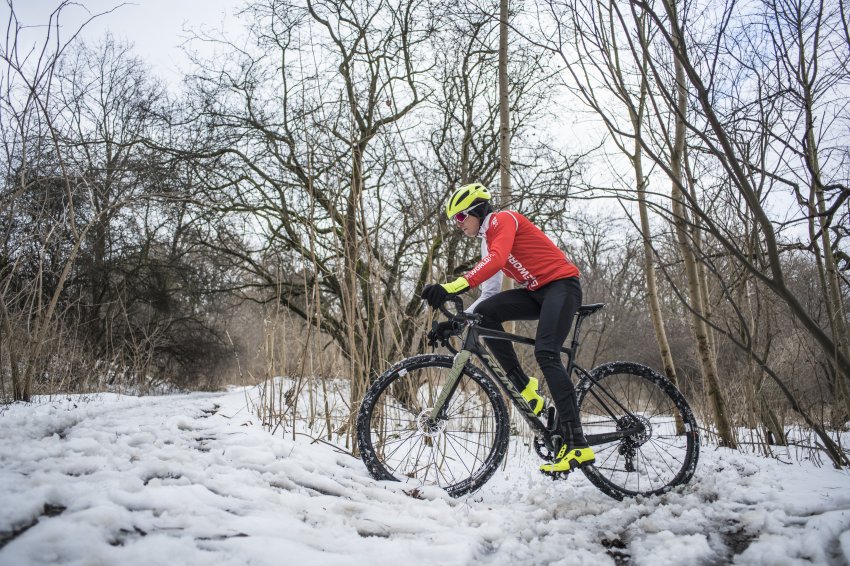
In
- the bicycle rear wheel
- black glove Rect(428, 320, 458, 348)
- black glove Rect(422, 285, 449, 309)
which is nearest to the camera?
black glove Rect(422, 285, 449, 309)

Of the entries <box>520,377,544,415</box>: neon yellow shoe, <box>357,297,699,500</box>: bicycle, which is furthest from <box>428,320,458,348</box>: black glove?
<box>520,377,544,415</box>: neon yellow shoe

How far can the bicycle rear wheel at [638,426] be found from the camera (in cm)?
303

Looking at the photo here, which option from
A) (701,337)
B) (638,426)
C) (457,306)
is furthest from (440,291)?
(701,337)

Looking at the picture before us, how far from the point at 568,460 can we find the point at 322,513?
56.1 inches

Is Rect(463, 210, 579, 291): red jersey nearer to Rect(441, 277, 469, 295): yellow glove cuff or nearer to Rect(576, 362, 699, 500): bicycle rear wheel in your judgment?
Rect(441, 277, 469, 295): yellow glove cuff

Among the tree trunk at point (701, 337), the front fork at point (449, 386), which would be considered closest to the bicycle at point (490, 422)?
the front fork at point (449, 386)

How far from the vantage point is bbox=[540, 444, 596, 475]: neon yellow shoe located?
8.77 ft

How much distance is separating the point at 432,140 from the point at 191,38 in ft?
18.1

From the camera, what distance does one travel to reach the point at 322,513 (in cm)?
196

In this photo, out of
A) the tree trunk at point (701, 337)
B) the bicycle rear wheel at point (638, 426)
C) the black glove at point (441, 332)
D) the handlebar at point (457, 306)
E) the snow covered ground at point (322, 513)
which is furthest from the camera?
the tree trunk at point (701, 337)

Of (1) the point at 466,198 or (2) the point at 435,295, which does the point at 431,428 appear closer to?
(2) the point at 435,295

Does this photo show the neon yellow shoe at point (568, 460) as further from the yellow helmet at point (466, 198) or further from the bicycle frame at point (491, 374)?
the yellow helmet at point (466, 198)

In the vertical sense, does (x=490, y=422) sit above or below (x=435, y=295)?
below

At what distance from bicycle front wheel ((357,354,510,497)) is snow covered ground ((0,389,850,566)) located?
192 mm
